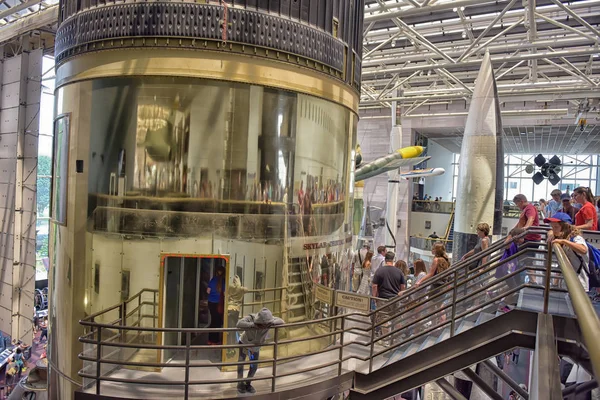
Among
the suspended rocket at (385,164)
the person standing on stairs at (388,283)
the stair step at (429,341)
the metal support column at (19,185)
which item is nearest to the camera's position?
the stair step at (429,341)

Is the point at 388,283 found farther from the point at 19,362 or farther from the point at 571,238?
the point at 19,362

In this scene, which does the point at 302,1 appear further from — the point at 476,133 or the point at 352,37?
the point at 476,133

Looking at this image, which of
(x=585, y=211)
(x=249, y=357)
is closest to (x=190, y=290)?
(x=249, y=357)

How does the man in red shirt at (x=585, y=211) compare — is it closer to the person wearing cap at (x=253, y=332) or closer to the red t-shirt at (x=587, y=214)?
the red t-shirt at (x=587, y=214)

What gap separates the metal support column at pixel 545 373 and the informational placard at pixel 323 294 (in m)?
3.32

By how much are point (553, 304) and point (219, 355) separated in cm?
414

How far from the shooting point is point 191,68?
5.95m

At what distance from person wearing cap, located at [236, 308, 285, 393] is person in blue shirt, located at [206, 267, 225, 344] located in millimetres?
381

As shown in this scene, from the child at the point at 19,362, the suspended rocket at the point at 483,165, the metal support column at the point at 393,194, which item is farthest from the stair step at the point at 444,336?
the child at the point at 19,362

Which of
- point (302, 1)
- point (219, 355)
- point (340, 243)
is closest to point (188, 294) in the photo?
point (219, 355)

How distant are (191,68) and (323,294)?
147 inches

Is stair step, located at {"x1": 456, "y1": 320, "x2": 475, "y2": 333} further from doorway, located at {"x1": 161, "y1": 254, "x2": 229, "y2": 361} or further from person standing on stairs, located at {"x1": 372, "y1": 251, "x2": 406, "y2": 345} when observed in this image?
doorway, located at {"x1": 161, "y1": 254, "x2": 229, "y2": 361}

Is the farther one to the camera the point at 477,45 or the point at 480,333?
the point at 477,45

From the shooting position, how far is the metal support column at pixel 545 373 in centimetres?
224
